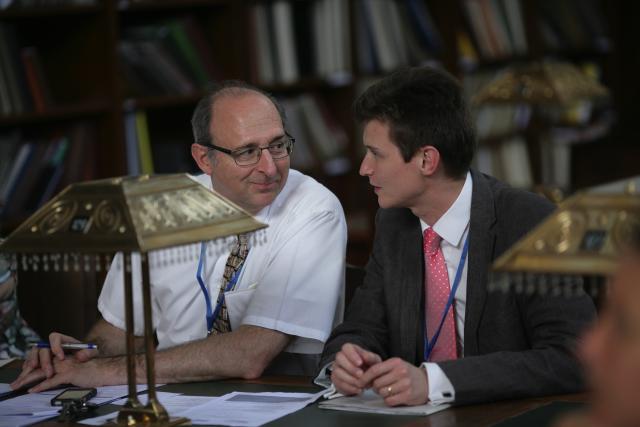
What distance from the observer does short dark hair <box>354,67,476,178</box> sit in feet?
8.38

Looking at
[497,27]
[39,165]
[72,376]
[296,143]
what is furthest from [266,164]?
[497,27]

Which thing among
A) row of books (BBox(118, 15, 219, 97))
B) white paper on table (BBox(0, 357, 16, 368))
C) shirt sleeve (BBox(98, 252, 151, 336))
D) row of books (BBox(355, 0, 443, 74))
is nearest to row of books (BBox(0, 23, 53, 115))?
row of books (BBox(118, 15, 219, 97))

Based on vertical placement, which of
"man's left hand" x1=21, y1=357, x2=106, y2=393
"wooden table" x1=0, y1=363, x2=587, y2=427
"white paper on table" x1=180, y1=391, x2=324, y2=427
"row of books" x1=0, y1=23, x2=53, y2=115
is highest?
"row of books" x1=0, y1=23, x2=53, y2=115

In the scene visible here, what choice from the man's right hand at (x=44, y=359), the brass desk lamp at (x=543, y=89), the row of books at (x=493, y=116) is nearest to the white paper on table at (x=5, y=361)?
the man's right hand at (x=44, y=359)

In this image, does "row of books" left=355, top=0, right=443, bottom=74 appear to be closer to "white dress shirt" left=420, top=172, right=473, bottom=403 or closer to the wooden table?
"white dress shirt" left=420, top=172, right=473, bottom=403

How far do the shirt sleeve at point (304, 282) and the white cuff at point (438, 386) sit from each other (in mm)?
552

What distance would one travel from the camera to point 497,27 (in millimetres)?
6539

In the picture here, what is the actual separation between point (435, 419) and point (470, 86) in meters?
4.42

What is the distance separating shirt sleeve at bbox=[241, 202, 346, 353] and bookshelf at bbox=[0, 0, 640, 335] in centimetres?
73

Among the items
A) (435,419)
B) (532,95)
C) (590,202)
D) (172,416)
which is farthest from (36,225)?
(532,95)

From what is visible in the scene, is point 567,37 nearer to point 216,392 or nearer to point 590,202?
point 216,392

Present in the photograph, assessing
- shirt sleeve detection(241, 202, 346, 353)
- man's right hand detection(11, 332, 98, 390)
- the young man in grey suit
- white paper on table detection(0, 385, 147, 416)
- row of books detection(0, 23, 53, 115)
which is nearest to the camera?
white paper on table detection(0, 385, 147, 416)

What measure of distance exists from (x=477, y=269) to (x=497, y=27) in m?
4.31

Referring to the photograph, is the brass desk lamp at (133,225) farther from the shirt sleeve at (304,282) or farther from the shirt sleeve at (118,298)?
the shirt sleeve at (118,298)
